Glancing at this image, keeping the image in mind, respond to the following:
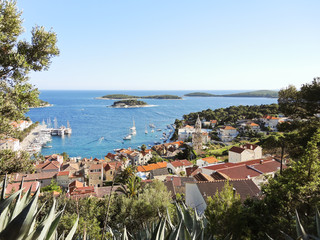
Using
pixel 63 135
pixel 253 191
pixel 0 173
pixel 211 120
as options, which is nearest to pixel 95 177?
pixel 253 191

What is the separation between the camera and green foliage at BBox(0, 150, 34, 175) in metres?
4.49

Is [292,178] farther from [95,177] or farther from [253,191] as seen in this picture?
[95,177]

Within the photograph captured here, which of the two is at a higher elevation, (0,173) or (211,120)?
(0,173)

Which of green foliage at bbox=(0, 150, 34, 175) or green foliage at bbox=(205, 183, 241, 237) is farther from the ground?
green foliage at bbox=(0, 150, 34, 175)

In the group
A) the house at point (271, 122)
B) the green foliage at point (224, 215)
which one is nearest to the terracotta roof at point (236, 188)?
the green foliage at point (224, 215)

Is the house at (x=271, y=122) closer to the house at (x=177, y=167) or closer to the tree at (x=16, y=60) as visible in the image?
the house at (x=177, y=167)

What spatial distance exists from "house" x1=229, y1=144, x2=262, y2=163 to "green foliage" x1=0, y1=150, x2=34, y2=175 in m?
24.3

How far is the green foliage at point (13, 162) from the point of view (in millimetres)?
4492

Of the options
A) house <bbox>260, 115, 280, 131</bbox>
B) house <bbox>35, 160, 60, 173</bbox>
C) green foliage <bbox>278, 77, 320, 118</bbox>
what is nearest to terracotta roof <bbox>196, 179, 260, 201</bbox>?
green foliage <bbox>278, 77, 320, 118</bbox>

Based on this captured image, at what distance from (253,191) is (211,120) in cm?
6270

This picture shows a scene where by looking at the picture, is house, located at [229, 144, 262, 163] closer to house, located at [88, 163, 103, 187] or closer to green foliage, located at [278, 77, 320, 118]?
house, located at [88, 163, 103, 187]

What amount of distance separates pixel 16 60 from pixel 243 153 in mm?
25597

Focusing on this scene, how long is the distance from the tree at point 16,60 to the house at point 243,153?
24.6 meters

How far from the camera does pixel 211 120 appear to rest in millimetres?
72750
